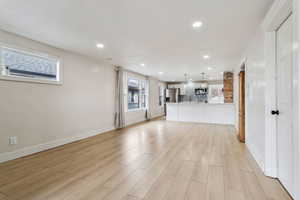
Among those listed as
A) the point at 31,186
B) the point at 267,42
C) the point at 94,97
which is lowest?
the point at 31,186

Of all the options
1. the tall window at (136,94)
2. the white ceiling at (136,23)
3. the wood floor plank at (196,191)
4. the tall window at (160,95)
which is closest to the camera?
the wood floor plank at (196,191)

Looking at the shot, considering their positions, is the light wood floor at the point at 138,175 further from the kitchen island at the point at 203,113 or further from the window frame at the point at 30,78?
the kitchen island at the point at 203,113

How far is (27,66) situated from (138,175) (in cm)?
320

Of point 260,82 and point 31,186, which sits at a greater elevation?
point 260,82

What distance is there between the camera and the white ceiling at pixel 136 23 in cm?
201

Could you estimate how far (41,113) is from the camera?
11.0 feet

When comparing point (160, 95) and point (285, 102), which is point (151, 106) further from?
point (285, 102)

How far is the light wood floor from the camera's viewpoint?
1804 millimetres

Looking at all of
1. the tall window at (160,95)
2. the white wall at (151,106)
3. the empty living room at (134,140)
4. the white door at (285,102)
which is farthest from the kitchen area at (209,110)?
the white door at (285,102)

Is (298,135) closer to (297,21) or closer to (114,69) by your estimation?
(297,21)

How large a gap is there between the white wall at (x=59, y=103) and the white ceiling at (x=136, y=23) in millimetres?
577

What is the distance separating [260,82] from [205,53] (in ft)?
6.33

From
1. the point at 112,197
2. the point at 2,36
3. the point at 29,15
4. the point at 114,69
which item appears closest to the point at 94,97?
the point at 114,69

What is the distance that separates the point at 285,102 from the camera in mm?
1900
